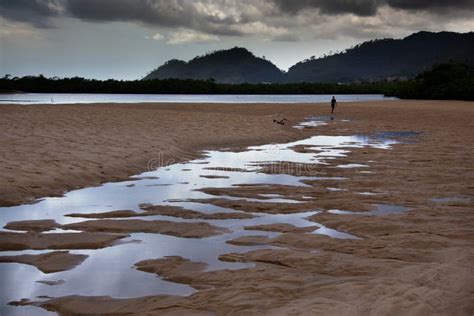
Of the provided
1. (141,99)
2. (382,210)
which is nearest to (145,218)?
(382,210)

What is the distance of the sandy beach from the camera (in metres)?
4.73

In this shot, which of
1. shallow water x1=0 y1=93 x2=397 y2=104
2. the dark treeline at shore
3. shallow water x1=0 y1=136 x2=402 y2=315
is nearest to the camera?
shallow water x1=0 y1=136 x2=402 y2=315

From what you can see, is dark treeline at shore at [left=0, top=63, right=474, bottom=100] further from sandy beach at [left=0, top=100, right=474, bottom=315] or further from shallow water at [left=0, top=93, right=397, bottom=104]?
sandy beach at [left=0, top=100, right=474, bottom=315]

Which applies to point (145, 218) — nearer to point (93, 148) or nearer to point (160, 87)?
point (93, 148)

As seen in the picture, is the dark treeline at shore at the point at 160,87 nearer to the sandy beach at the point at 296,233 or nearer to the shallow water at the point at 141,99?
the shallow water at the point at 141,99

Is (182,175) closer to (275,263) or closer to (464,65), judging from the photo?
(275,263)

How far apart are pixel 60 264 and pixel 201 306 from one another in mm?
2158

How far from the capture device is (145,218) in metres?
8.30

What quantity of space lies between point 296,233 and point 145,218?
2.58 m

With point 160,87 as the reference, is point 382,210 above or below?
below

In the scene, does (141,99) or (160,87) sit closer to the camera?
(141,99)

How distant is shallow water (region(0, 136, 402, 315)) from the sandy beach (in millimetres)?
168

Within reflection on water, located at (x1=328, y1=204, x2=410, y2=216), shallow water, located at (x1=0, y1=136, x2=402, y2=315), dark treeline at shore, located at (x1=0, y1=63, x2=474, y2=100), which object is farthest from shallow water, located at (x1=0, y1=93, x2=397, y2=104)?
reflection on water, located at (x1=328, y1=204, x2=410, y2=216)

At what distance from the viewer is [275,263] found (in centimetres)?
589
